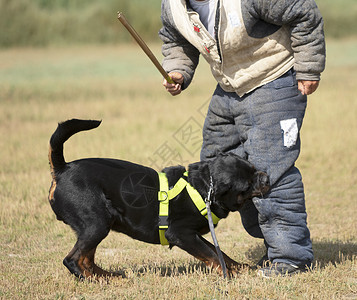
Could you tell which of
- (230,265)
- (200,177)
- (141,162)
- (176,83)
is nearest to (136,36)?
(176,83)

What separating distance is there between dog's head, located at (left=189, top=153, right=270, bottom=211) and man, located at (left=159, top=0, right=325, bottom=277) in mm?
92

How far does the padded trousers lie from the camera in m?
4.27

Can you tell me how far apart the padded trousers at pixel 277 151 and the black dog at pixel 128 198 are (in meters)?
0.14

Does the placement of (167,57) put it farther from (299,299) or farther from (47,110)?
(47,110)

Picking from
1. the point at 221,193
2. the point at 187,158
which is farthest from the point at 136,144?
the point at 221,193

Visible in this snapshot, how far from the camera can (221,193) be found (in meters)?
4.34

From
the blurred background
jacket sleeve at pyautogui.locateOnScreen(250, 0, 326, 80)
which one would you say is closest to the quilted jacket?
jacket sleeve at pyautogui.locateOnScreen(250, 0, 326, 80)

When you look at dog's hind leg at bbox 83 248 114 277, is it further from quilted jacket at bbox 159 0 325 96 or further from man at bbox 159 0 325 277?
quilted jacket at bbox 159 0 325 96

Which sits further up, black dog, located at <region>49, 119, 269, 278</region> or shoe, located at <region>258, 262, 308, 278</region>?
black dog, located at <region>49, 119, 269, 278</region>

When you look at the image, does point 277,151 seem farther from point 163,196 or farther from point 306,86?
point 163,196

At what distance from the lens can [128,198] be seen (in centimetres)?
433

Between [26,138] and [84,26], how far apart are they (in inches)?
706

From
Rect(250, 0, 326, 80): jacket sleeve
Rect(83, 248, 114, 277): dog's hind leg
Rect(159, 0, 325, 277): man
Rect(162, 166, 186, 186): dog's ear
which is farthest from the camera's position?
Rect(162, 166, 186, 186): dog's ear

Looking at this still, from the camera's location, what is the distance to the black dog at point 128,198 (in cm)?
421
